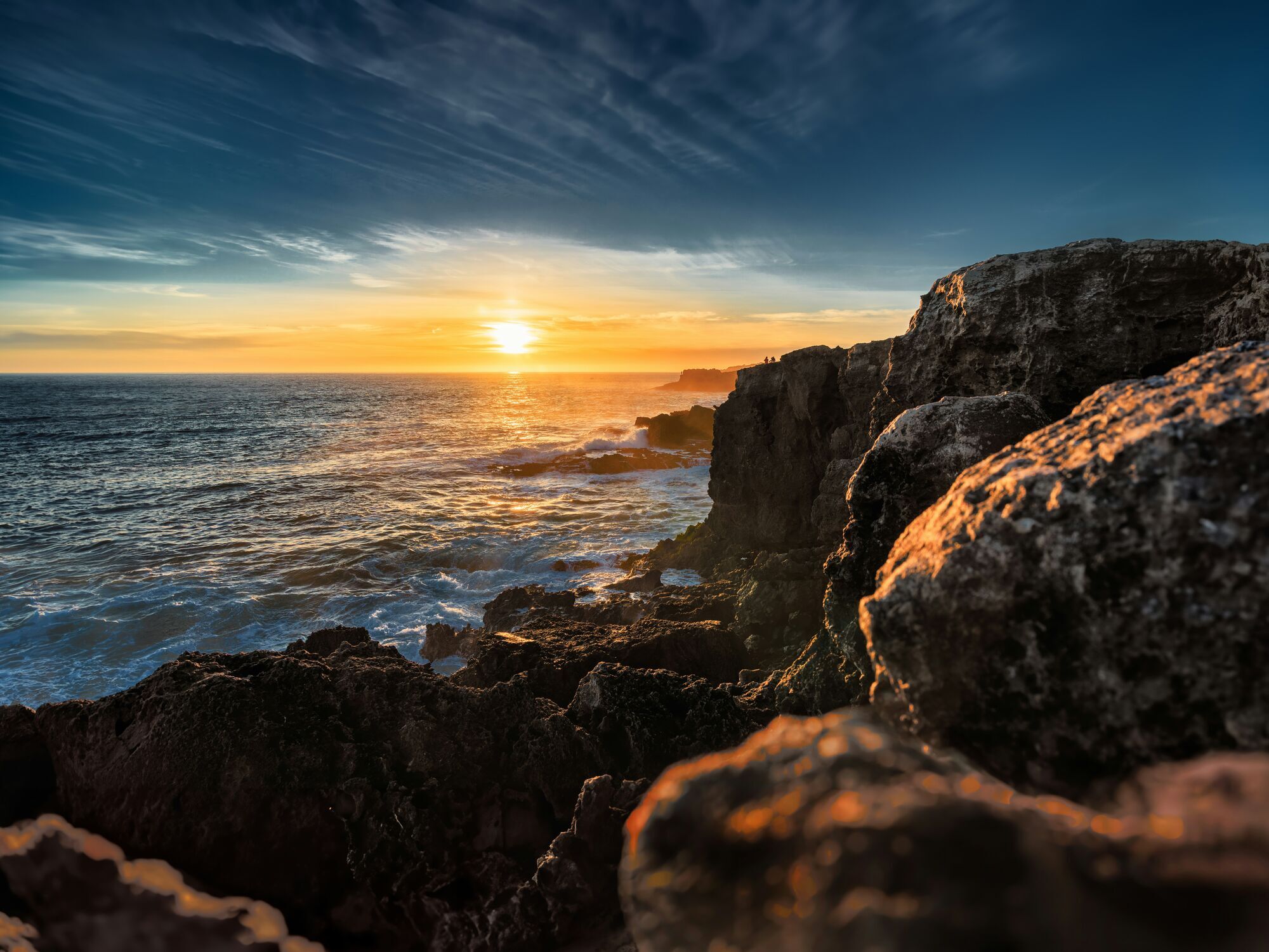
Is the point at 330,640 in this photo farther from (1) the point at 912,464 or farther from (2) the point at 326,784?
(1) the point at 912,464

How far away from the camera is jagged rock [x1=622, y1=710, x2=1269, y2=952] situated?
1.44 metres

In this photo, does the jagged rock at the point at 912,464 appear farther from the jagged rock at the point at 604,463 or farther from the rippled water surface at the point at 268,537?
the jagged rock at the point at 604,463

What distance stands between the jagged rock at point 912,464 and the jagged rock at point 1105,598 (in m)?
1.62

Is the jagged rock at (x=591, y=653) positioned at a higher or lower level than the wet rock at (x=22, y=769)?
lower

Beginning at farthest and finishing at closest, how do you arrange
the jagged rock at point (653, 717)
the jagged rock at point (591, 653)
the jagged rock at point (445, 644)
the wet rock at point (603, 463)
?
the wet rock at point (603, 463)
the jagged rock at point (445, 644)
the jagged rock at point (591, 653)
the jagged rock at point (653, 717)

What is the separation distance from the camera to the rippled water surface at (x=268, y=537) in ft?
46.6

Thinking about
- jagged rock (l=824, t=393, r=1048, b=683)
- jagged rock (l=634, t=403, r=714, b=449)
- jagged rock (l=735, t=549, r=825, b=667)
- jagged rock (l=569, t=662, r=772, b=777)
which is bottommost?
jagged rock (l=735, t=549, r=825, b=667)

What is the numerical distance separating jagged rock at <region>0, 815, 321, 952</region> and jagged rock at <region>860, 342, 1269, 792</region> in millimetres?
4317

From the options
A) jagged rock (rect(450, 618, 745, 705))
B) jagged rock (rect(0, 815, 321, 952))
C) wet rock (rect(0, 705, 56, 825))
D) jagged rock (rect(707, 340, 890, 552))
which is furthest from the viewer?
jagged rock (rect(707, 340, 890, 552))

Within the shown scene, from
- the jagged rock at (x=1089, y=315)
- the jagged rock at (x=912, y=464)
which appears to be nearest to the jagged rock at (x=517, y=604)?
the jagged rock at (x=1089, y=315)

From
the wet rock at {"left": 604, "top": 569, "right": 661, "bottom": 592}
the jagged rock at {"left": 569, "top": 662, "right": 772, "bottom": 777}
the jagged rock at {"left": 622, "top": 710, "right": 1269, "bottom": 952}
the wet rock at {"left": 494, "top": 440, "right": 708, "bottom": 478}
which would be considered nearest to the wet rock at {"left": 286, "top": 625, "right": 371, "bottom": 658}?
the jagged rock at {"left": 569, "top": 662, "right": 772, "bottom": 777}

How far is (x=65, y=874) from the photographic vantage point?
4141 mm

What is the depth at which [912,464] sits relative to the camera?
4.49 m

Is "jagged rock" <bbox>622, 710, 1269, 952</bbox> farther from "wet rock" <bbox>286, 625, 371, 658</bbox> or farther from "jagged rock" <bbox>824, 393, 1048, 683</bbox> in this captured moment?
"wet rock" <bbox>286, 625, 371, 658</bbox>
